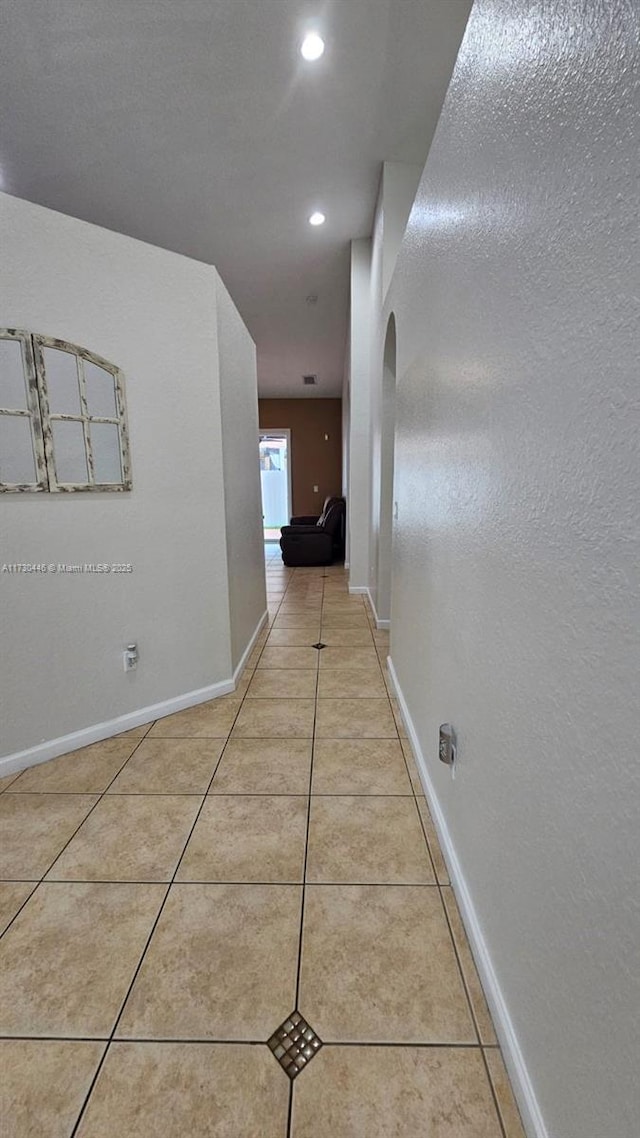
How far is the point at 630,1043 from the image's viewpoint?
0.56 metres

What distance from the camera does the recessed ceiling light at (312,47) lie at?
226cm

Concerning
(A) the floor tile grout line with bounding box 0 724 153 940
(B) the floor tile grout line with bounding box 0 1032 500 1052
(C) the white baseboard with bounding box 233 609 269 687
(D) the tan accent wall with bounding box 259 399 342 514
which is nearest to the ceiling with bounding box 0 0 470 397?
(C) the white baseboard with bounding box 233 609 269 687

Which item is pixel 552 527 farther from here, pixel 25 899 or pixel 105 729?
pixel 105 729

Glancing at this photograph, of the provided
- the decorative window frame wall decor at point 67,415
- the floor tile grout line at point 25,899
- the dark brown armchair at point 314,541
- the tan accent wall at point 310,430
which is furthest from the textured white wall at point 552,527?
the tan accent wall at point 310,430

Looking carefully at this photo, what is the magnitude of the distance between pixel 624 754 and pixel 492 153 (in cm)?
125

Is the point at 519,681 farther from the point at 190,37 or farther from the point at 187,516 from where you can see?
the point at 190,37

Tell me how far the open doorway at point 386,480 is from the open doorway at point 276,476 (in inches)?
233

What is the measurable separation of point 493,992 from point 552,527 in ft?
3.53

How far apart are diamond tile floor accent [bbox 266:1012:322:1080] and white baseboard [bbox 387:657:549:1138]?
40cm

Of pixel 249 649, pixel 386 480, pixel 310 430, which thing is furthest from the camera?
pixel 310 430

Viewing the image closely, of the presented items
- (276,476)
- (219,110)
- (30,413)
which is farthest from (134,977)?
(276,476)

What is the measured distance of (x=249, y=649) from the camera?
321 cm

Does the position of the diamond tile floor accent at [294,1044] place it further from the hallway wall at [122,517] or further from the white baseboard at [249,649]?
the white baseboard at [249,649]

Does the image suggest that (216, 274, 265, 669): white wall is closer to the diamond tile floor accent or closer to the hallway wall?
the hallway wall
